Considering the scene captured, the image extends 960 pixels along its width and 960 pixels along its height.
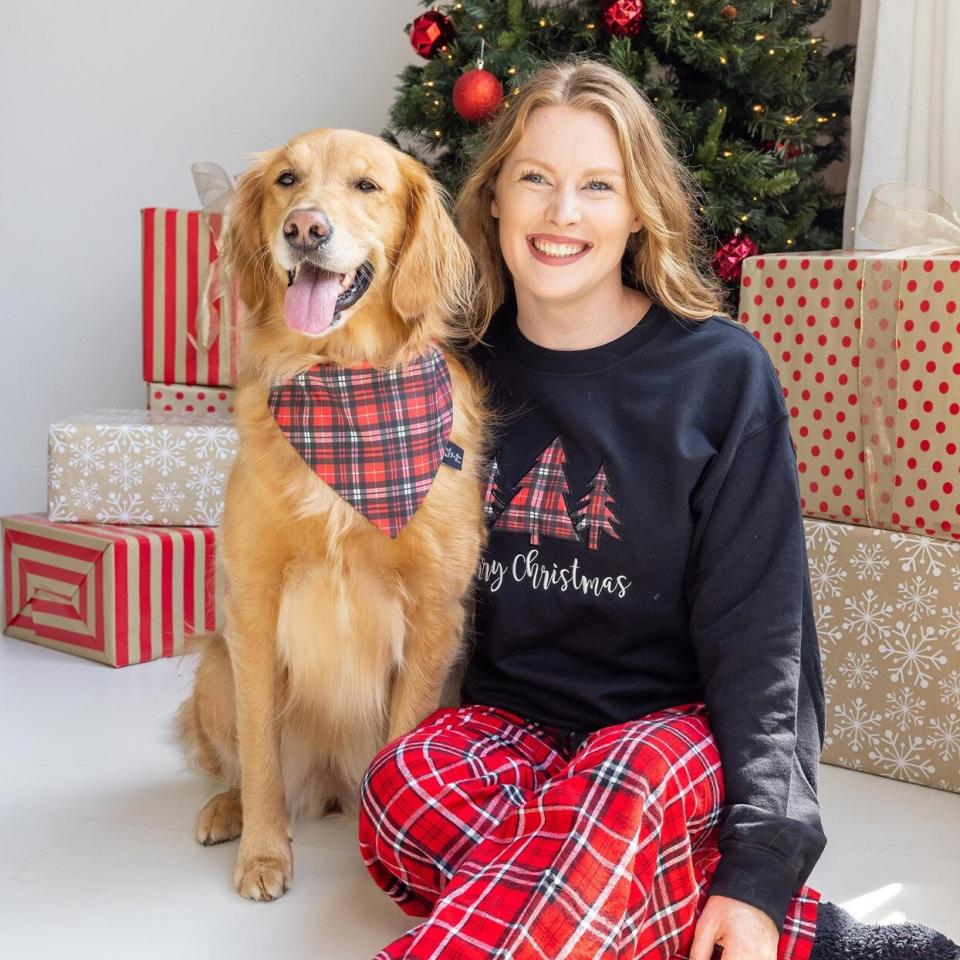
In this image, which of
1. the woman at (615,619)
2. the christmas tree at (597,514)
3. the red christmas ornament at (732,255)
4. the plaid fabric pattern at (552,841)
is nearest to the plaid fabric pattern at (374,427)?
the woman at (615,619)

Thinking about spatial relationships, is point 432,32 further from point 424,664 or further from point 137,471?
point 424,664

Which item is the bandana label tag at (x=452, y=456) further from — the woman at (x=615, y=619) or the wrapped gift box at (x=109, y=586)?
the wrapped gift box at (x=109, y=586)

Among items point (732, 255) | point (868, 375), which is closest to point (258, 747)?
point (868, 375)

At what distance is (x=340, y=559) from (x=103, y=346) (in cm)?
238

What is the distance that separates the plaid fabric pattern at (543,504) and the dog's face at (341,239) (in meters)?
0.26

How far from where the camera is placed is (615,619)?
1432 millimetres

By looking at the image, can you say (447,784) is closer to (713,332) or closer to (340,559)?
(340,559)

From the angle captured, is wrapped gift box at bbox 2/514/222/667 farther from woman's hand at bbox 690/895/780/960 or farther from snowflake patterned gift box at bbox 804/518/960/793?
woman's hand at bbox 690/895/780/960

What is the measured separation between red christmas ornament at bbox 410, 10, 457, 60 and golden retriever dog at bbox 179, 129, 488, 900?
3.29 ft

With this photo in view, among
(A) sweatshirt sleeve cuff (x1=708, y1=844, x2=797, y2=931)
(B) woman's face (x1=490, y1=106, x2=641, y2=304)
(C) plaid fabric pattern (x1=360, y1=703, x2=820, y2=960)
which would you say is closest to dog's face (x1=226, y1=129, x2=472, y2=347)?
(B) woman's face (x1=490, y1=106, x2=641, y2=304)

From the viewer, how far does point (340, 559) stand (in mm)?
1484

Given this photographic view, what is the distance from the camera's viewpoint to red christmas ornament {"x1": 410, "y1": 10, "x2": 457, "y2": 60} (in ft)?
8.03

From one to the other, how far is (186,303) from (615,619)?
1579 mm

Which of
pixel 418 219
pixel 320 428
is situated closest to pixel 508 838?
pixel 320 428
